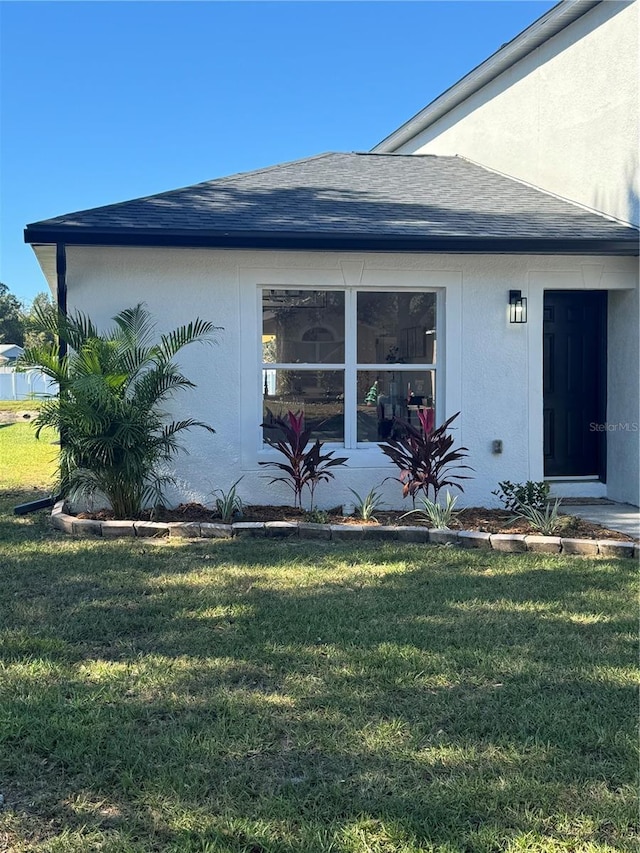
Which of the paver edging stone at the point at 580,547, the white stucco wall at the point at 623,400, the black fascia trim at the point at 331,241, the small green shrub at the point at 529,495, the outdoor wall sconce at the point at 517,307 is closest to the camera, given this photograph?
the paver edging stone at the point at 580,547

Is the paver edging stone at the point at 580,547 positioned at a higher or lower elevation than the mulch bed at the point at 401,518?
lower

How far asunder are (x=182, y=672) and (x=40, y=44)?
9.10 m

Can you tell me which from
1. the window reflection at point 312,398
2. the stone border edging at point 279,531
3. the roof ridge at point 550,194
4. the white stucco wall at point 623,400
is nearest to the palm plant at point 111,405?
the stone border edging at point 279,531

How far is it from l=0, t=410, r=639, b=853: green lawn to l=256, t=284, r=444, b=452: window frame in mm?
2662

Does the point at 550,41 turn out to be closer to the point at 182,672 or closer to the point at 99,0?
the point at 99,0

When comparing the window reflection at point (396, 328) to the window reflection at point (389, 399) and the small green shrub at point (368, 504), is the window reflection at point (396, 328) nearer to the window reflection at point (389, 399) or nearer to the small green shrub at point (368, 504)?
the window reflection at point (389, 399)

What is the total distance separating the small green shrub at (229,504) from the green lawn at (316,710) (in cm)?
159

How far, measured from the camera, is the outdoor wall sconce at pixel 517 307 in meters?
8.31

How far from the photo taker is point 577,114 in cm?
939

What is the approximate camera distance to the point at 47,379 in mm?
7828

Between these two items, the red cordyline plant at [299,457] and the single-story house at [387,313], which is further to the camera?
the single-story house at [387,313]

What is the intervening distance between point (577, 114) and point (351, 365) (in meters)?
4.50

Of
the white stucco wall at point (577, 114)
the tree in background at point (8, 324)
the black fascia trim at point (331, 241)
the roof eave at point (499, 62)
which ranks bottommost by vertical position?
the black fascia trim at point (331, 241)

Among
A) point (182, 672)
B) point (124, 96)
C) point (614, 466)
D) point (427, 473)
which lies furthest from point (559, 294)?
point (124, 96)
